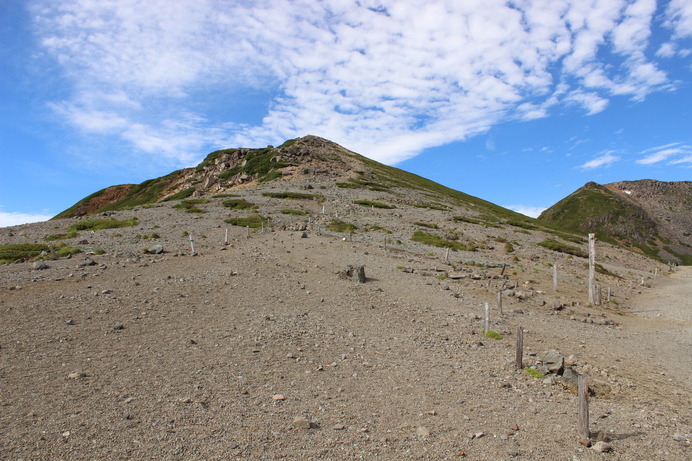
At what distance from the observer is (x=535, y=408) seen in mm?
11242

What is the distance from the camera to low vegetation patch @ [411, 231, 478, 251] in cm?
4692

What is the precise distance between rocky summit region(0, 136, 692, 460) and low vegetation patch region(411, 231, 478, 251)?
9.68 metres

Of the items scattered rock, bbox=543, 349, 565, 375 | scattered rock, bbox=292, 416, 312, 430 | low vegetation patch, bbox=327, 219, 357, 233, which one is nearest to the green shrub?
low vegetation patch, bbox=327, 219, 357, 233

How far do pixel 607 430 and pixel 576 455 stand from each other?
1.86 meters

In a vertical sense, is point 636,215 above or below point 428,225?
above

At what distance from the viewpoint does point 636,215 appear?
146 m

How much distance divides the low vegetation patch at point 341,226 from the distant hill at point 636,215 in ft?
312

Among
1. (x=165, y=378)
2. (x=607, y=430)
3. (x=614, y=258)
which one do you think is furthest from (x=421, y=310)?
(x=614, y=258)

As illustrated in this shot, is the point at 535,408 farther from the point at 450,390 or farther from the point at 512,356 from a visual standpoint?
the point at 512,356

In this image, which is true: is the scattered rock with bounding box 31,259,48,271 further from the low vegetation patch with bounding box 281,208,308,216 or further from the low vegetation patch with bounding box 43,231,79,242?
the low vegetation patch with bounding box 281,208,308,216

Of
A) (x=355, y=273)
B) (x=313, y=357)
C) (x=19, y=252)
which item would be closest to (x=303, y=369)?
(x=313, y=357)

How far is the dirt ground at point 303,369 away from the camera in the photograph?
8.86 m

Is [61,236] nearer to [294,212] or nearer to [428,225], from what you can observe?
[294,212]

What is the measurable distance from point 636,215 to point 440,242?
445ft
